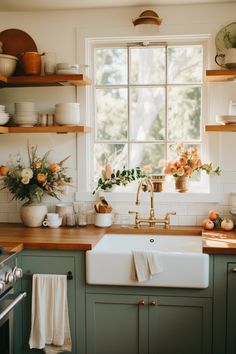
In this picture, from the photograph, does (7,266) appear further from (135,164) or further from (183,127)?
(183,127)

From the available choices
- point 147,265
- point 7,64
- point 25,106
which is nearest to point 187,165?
point 147,265

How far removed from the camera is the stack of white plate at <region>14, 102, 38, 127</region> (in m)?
3.74

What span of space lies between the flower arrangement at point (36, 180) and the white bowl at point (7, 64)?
642mm

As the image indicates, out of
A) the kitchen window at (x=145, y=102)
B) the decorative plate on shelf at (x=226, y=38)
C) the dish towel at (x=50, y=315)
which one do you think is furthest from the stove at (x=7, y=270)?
the decorative plate on shelf at (x=226, y=38)

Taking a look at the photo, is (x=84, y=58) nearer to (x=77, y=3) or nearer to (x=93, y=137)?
(x=77, y=3)

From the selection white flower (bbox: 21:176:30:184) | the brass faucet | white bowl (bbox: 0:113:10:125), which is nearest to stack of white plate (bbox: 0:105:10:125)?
white bowl (bbox: 0:113:10:125)

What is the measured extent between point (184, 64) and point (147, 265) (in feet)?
5.44

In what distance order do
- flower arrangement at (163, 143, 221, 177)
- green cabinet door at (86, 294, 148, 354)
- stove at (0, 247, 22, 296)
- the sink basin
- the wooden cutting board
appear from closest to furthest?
stove at (0, 247, 22, 296) → the sink basin → green cabinet door at (86, 294, 148, 354) → flower arrangement at (163, 143, 221, 177) → the wooden cutting board

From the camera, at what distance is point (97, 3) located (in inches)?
146

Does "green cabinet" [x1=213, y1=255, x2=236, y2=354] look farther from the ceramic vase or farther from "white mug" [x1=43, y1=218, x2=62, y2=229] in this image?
"white mug" [x1=43, y1=218, x2=62, y2=229]

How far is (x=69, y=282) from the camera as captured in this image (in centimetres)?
326

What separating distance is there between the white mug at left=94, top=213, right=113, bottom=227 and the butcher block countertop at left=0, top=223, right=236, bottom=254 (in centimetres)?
4

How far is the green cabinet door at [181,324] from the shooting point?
3162 mm

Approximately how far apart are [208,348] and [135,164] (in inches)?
59.2
